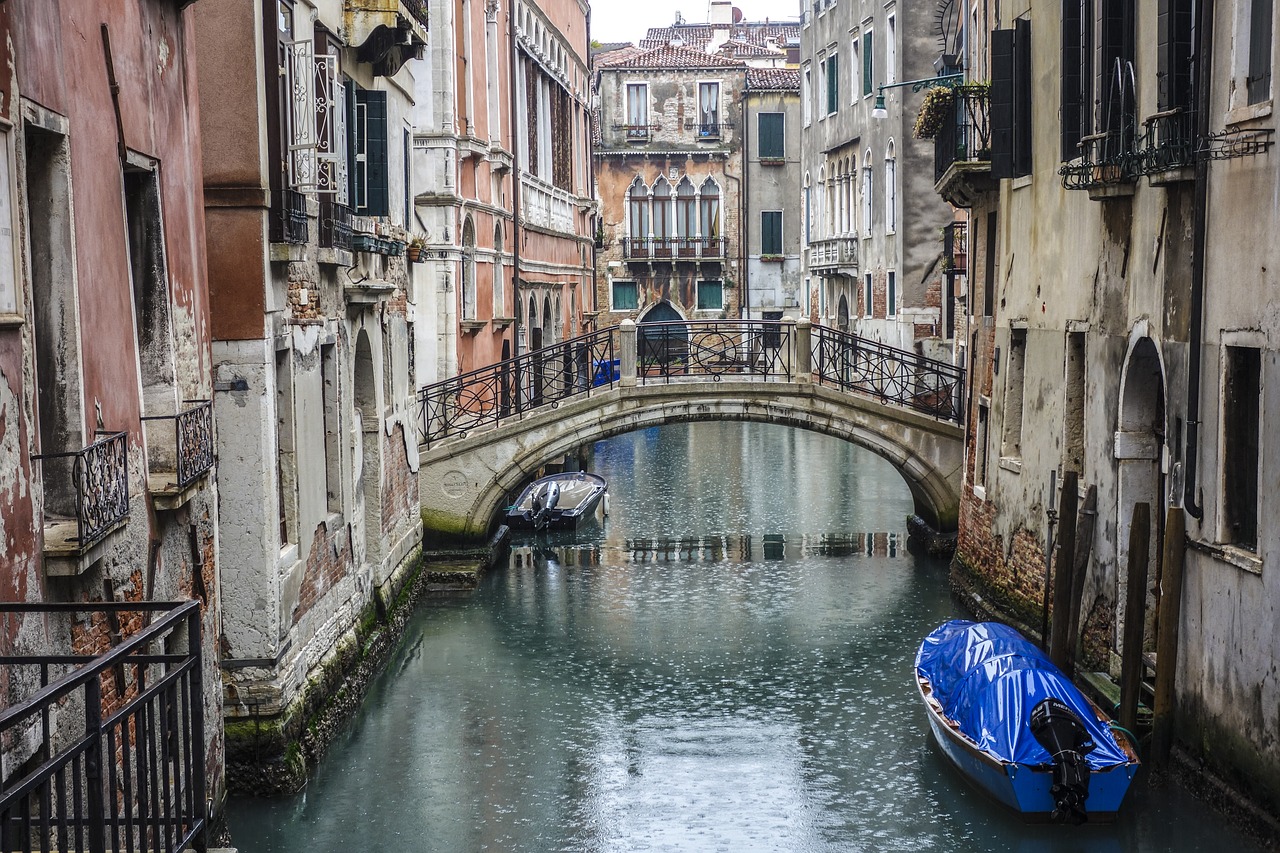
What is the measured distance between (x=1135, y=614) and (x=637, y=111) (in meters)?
30.9

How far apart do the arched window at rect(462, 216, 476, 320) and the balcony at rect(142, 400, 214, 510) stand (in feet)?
41.0

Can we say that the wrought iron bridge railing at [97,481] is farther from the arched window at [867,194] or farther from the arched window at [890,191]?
the arched window at [867,194]

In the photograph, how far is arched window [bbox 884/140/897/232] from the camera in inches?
1014

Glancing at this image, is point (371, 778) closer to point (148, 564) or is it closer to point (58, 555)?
point (148, 564)

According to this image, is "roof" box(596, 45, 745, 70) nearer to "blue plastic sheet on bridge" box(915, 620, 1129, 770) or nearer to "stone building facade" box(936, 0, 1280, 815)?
"stone building facade" box(936, 0, 1280, 815)

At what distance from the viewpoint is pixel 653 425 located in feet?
57.3

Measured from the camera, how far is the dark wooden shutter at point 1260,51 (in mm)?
8238

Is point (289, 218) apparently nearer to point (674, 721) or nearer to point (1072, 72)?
point (674, 721)

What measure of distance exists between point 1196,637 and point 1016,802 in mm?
1432

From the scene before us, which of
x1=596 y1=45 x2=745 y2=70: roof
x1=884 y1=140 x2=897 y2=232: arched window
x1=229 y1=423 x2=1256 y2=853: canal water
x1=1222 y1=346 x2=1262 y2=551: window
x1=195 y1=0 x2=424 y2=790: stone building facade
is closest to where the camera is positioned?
x1=1222 y1=346 x2=1262 y2=551: window

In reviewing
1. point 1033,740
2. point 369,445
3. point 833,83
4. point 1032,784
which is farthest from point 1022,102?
point 833,83

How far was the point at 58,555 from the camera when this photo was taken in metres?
5.75

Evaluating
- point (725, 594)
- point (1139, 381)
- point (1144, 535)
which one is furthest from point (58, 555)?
point (725, 594)

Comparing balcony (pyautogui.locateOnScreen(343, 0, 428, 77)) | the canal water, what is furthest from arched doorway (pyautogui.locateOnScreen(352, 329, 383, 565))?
balcony (pyautogui.locateOnScreen(343, 0, 428, 77))
